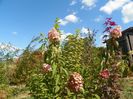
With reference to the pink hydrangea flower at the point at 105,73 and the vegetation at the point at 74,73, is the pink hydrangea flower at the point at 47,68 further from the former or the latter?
the pink hydrangea flower at the point at 105,73

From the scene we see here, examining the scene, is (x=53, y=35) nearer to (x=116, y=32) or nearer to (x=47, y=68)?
(x=47, y=68)

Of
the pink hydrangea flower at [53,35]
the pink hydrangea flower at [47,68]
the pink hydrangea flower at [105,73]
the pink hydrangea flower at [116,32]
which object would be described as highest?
the pink hydrangea flower at [116,32]

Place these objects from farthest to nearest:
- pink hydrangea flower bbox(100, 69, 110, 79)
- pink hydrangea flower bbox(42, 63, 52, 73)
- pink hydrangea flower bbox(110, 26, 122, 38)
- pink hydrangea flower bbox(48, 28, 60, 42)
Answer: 1. pink hydrangea flower bbox(110, 26, 122, 38)
2. pink hydrangea flower bbox(100, 69, 110, 79)
3. pink hydrangea flower bbox(42, 63, 52, 73)
4. pink hydrangea flower bbox(48, 28, 60, 42)

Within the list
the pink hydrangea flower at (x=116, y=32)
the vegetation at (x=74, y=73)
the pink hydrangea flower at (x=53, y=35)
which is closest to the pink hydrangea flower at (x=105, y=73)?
the vegetation at (x=74, y=73)

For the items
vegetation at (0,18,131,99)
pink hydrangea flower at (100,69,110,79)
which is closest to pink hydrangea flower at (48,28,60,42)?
vegetation at (0,18,131,99)

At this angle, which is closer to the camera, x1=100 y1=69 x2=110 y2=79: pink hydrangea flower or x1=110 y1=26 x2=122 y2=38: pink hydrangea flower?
x1=100 y1=69 x2=110 y2=79: pink hydrangea flower

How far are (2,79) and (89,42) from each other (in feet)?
16.4

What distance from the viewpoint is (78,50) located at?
945 centimetres

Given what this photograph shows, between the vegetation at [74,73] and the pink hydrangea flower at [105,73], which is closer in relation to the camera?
the vegetation at [74,73]

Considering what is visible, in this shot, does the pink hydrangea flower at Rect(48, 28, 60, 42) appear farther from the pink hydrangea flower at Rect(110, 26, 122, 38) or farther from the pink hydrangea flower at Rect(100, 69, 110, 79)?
the pink hydrangea flower at Rect(110, 26, 122, 38)

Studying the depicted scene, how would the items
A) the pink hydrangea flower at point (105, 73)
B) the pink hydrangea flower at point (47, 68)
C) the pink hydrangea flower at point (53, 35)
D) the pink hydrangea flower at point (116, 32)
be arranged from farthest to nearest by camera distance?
the pink hydrangea flower at point (116, 32), the pink hydrangea flower at point (105, 73), the pink hydrangea flower at point (47, 68), the pink hydrangea flower at point (53, 35)

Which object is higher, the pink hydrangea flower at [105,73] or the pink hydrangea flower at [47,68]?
the pink hydrangea flower at [47,68]

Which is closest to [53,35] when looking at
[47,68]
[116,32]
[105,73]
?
[47,68]

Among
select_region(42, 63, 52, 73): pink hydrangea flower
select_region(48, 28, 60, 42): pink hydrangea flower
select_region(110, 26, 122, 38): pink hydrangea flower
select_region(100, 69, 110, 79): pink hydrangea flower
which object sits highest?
select_region(110, 26, 122, 38): pink hydrangea flower
